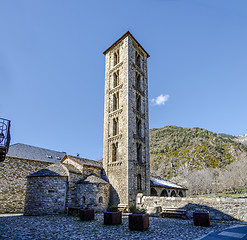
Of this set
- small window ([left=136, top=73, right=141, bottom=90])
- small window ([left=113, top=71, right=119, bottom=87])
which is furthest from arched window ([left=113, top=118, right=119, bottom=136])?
small window ([left=136, top=73, right=141, bottom=90])

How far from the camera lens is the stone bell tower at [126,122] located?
62.0ft

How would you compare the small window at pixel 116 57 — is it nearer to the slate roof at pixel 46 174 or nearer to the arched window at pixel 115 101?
the arched window at pixel 115 101

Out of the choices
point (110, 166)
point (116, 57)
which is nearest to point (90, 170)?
point (110, 166)

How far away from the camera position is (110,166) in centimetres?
2044

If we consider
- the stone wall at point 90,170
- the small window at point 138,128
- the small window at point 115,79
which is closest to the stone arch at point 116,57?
the small window at point 115,79

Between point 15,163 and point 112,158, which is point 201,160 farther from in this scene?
point 15,163

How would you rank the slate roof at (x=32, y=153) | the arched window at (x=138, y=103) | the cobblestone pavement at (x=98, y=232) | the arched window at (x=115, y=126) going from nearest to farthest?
the cobblestone pavement at (x=98, y=232), the arched window at (x=115, y=126), the slate roof at (x=32, y=153), the arched window at (x=138, y=103)

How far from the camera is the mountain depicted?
67562 mm

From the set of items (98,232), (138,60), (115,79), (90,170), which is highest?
(138,60)

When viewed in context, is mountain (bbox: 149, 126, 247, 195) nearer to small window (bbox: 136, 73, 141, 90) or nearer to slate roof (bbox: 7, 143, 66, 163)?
slate roof (bbox: 7, 143, 66, 163)

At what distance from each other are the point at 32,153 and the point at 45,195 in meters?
10.4

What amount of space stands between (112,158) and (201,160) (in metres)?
66.3

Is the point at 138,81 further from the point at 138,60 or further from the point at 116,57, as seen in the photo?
the point at 116,57

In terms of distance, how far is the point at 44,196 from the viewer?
622 inches
